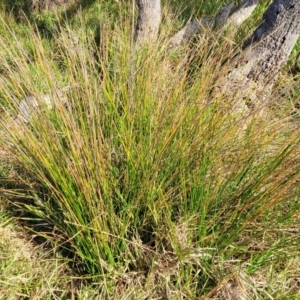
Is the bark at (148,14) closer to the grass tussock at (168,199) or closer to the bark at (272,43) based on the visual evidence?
the bark at (272,43)

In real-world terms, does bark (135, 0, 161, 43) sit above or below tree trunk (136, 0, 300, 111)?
above

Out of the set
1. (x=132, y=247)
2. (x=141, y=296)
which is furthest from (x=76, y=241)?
(x=141, y=296)

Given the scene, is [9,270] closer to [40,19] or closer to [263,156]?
[263,156]

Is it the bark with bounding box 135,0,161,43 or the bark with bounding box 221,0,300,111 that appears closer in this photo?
the bark with bounding box 221,0,300,111

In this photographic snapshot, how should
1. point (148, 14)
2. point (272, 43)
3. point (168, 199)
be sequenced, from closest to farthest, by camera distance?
point (168, 199) → point (272, 43) → point (148, 14)

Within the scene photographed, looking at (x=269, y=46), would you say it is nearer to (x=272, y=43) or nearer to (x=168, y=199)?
(x=272, y=43)

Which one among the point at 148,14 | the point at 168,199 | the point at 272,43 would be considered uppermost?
the point at 148,14

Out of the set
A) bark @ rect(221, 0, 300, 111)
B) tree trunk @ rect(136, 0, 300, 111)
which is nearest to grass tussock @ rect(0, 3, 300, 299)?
tree trunk @ rect(136, 0, 300, 111)

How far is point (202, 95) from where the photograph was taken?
1.64m

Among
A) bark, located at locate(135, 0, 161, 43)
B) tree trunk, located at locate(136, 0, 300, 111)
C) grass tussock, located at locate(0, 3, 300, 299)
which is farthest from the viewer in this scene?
bark, located at locate(135, 0, 161, 43)

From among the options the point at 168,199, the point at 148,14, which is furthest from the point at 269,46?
the point at 168,199

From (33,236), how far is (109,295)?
1.52 ft

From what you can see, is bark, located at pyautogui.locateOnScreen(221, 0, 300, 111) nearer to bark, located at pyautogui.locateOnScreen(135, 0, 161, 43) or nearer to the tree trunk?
the tree trunk

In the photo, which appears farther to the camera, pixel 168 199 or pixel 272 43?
pixel 272 43
